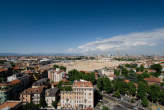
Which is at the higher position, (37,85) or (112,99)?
(37,85)

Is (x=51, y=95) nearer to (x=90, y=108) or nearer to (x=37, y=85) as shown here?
(x=37, y=85)

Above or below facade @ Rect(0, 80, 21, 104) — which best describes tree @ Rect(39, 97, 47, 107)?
below

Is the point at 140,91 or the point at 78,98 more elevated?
the point at 140,91

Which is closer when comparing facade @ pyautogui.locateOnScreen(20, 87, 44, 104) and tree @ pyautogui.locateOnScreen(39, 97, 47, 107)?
tree @ pyautogui.locateOnScreen(39, 97, 47, 107)

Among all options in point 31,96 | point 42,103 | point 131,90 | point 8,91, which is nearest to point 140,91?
point 131,90

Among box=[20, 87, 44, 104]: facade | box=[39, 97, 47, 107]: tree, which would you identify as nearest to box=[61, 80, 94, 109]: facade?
box=[39, 97, 47, 107]: tree

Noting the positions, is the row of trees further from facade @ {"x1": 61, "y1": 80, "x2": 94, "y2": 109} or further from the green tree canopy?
facade @ {"x1": 61, "y1": 80, "x2": 94, "y2": 109}

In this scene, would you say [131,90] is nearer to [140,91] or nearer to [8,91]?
[140,91]

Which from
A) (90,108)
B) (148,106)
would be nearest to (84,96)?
(90,108)

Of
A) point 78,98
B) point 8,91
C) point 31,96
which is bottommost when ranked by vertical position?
point 78,98

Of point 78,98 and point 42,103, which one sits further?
point 78,98

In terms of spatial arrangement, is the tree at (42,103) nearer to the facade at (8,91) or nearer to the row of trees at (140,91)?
the facade at (8,91)
